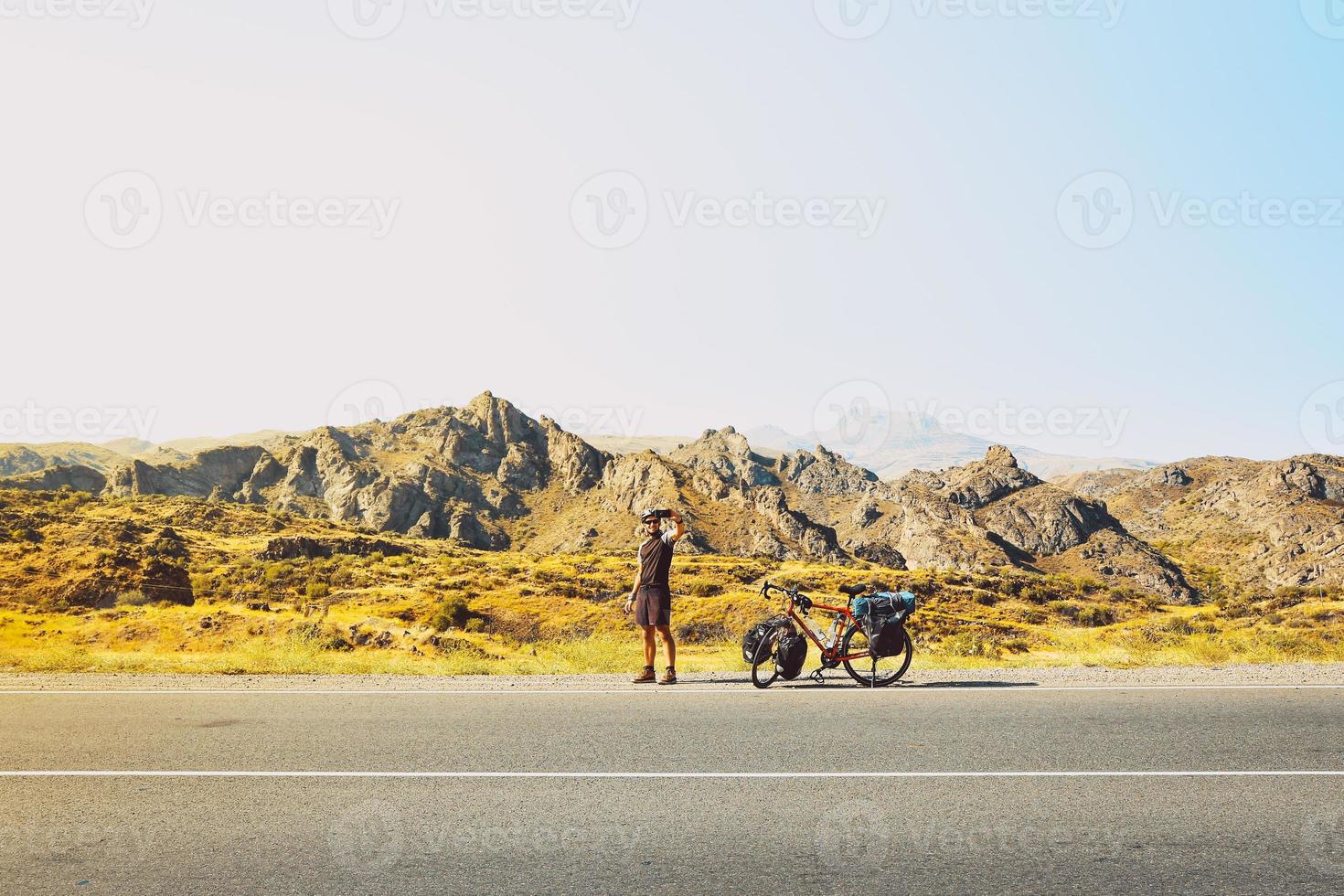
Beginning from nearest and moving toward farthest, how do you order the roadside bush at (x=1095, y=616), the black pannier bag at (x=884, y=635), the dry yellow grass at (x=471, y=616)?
the black pannier bag at (x=884, y=635)
the dry yellow grass at (x=471, y=616)
the roadside bush at (x=1095, y=616)

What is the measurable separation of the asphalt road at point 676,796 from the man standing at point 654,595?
1.54 meters

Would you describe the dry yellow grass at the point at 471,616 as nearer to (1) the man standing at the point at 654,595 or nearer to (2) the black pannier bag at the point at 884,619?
(1) the man standing at the point at 654,595

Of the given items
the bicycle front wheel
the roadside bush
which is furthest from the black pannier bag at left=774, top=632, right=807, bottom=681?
the roadside bush

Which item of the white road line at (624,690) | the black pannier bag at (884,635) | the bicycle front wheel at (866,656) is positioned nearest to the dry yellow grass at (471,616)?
the white road line at (624,690)

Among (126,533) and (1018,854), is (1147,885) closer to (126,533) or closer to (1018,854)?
(1018,854)

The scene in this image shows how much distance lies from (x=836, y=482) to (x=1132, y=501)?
41.8m

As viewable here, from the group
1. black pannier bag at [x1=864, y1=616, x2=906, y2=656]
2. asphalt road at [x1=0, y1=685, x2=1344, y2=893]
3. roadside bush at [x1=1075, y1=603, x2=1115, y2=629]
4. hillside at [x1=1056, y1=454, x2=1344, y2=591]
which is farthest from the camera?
hillside at [x1=1056, y1=454, x2=1344, y2=591]

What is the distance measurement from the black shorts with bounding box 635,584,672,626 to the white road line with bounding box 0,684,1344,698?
34.3 inches

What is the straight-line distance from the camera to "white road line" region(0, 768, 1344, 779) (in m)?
6.70

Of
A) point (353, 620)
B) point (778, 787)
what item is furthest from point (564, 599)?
point (778, 787)

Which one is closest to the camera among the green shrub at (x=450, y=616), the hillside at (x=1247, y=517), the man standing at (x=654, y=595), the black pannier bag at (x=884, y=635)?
the black pannier bag at (x=884, y=635)

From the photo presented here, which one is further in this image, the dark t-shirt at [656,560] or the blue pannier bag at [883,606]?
the dark t-shirt at [656,560]

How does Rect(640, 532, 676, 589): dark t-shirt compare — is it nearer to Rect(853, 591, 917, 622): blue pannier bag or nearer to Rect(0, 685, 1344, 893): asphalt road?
Rect(0, 685, 1344, 893): asphalt road

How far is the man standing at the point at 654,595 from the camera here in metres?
11.2
